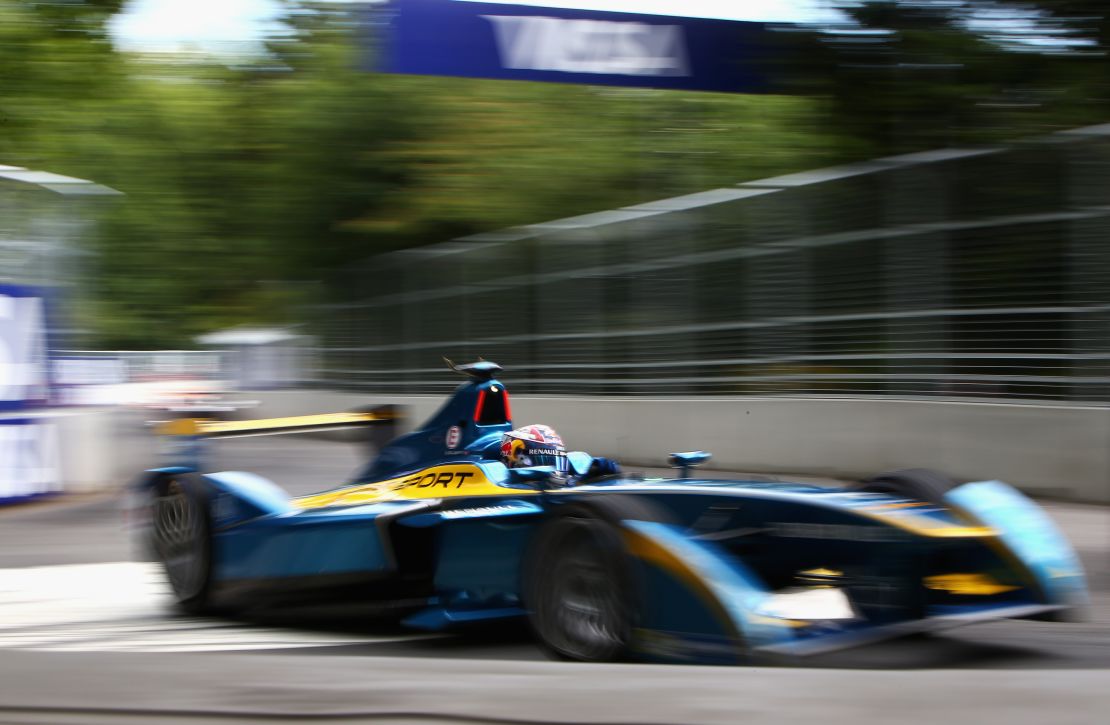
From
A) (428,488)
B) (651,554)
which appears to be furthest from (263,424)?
(651,554)

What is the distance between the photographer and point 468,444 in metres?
6.97

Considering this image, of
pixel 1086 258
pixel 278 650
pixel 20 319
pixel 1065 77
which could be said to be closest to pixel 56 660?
pixel 278 650

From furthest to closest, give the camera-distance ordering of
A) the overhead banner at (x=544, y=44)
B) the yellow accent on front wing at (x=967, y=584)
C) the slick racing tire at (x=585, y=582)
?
1. the overhead banner at (x=544, y=44)
2. the yellow accent on front wing at (x=967, y=584)
3. the slick racing tire at (x=585, y=582)

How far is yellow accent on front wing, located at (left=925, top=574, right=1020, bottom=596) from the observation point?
5172 mm

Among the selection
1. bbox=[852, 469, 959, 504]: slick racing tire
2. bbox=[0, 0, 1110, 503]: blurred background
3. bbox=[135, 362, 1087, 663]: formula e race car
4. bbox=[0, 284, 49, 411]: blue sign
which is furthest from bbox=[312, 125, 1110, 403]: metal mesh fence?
bbox=[0, 284, 49, 411]: blue sign

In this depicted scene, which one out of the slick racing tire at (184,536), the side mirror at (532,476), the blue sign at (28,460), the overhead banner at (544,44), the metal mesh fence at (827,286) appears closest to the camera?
the side mirror at (532,476)

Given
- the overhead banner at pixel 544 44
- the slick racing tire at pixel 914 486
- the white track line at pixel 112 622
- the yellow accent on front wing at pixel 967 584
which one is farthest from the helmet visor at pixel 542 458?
the overhead banner at pixel 544 44

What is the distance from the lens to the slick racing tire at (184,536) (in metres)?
7.35

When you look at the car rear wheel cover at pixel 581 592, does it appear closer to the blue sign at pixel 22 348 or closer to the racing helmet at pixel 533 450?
the racing helmet at pixel 533 450

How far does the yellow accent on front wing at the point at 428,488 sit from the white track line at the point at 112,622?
25.9 inches

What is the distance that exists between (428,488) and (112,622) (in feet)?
6.86

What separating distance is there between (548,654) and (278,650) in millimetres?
1491

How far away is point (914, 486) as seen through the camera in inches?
224

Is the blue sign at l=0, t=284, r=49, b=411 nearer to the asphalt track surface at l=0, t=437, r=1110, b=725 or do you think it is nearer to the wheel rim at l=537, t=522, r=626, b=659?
the wheel rim at l=537, t=522, r=626, b=659
